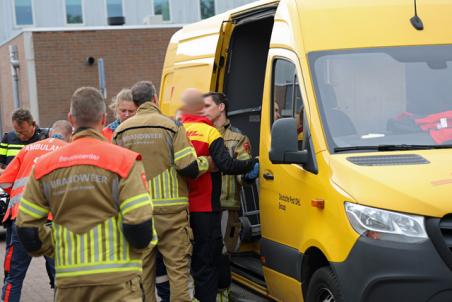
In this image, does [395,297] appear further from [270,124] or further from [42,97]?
[42,97]

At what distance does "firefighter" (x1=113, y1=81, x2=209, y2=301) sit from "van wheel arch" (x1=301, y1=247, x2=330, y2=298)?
1.10 m

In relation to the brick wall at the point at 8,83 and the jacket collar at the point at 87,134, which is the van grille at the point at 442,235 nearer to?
the jacket collar at the point at 87,134

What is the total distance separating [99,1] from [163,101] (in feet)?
97.9

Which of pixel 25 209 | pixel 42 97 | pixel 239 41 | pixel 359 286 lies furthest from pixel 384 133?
pixel 42 97

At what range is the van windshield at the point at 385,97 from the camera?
18.6 feet

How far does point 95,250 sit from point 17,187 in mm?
2884

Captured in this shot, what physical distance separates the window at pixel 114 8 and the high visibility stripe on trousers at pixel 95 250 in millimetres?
35695

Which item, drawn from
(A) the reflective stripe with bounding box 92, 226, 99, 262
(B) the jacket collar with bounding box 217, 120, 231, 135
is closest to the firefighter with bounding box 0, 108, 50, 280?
(B) the jacket collar with bounding box 217, 120, 231, 135

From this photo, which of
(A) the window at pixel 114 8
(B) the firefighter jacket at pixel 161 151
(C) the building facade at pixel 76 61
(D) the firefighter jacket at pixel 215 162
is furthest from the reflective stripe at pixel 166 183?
(A) the window at pixel 114 8

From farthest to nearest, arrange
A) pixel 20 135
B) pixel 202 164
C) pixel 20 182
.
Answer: pixel 20 135
pixel 20 182
pixel 202 164

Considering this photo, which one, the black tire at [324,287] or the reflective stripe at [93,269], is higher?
the reflective stripe at [93,269]

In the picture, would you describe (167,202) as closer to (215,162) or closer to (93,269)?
(215,162)

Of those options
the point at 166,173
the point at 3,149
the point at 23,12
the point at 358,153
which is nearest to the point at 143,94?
the point at 166,173

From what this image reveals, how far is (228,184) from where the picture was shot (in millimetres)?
7738
